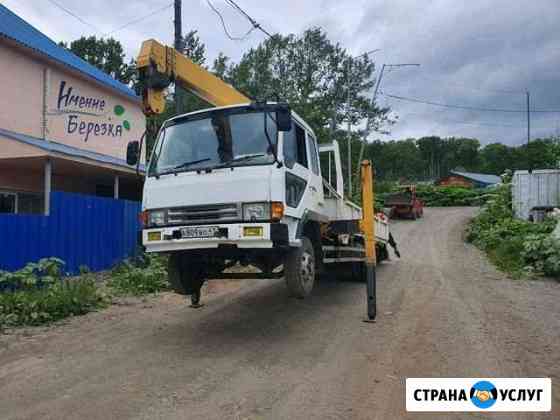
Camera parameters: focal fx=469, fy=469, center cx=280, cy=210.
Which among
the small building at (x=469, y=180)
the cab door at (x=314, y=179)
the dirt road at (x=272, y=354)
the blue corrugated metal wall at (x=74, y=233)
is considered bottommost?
the dirt road at (x=272, y=354)

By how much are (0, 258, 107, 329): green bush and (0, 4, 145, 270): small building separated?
2.42ft

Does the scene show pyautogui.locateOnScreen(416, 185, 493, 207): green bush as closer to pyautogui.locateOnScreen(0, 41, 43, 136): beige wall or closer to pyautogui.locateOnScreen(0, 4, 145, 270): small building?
pyautogui.locateOnScreen(0, 4, 145, 270): small building

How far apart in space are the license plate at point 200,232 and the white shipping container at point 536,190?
18.3 m

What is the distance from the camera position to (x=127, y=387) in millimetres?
4461

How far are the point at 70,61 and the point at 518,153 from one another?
74.4m

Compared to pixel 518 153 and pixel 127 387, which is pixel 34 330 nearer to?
pixel 127 387

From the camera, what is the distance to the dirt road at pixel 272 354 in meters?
4.07

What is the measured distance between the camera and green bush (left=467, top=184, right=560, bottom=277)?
453 inches

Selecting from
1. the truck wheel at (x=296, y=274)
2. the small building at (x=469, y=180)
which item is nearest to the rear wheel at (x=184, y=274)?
the truck wheel at (x=296, y=274)

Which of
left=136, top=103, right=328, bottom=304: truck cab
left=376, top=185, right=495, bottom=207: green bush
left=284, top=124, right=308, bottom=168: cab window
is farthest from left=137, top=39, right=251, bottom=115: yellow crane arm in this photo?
left=376, top=185, right=495, bottom=207: green bush

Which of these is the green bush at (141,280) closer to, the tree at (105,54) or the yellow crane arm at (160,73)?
the yellow crane arm at (160,73)

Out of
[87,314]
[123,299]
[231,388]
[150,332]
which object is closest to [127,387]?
[231,388]

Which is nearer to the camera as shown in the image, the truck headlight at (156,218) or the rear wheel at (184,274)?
the truck headlight at (156,218)

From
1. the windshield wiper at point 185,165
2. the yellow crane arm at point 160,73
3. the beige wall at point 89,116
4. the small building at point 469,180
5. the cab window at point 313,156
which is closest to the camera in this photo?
the windshield wiper at point 185,165
